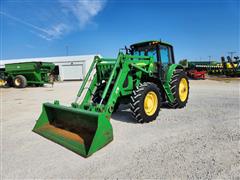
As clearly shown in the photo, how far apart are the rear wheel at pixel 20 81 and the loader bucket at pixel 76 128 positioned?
14230 mm

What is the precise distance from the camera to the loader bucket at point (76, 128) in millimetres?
3098


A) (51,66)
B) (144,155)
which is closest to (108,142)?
(144,155)

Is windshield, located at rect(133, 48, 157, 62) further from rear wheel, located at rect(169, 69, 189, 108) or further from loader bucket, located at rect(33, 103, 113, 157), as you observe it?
loader bucket, located at rect(33, 103, 113, 157)

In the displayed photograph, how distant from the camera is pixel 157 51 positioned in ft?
19.0

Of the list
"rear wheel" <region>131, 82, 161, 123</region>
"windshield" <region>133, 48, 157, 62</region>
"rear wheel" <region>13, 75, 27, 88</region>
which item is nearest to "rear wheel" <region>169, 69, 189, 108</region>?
"windshield" <region>133, 48, 157, 62</region>

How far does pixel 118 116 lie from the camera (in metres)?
5.52

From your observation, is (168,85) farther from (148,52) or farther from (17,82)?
(17,82)

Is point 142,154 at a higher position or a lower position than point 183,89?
lower

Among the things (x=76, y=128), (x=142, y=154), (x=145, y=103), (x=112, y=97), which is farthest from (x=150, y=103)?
(x=76, y=128)

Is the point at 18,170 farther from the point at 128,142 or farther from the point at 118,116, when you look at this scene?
the point at 118,116

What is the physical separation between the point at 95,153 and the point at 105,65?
278cm

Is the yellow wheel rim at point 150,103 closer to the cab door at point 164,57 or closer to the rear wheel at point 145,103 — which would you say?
the rear wheel at point 145,103

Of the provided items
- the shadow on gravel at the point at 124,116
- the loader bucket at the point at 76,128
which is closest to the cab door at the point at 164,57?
the shadow on gravel at the point at 124,116

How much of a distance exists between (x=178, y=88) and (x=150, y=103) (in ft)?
5.69
